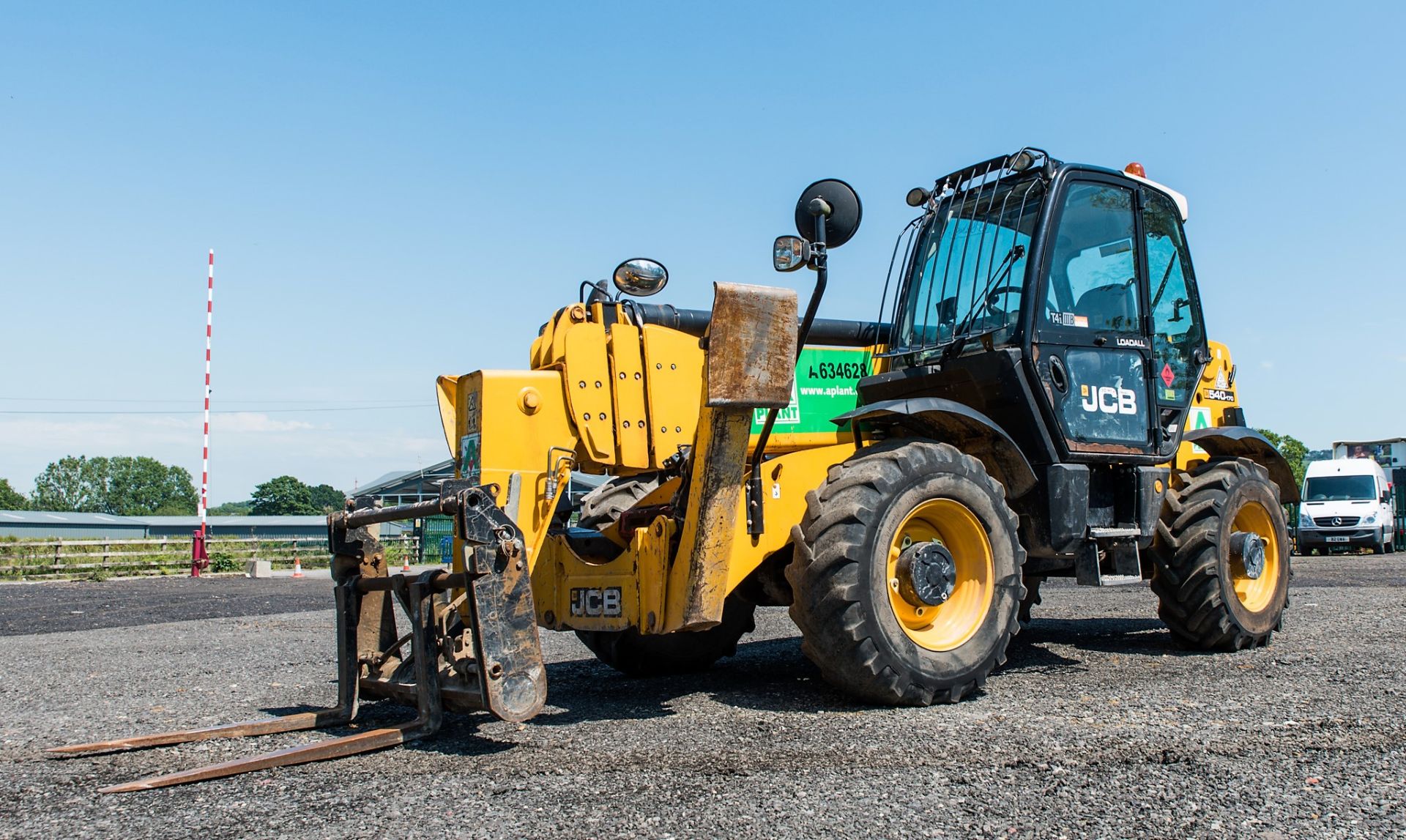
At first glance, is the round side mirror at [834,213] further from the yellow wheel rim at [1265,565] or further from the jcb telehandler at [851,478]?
the yellow wheel rim at [1265,565]

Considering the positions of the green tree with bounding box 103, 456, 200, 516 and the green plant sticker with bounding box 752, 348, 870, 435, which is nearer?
the green plant sticker with bounding box 752, 348, 870, 435

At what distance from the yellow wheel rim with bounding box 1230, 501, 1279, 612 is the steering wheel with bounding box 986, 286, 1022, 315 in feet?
7.70

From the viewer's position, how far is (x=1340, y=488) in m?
27.1

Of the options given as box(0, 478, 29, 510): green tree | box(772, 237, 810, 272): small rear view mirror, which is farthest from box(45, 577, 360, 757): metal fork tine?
box(0, 478, 29, 510): green tree

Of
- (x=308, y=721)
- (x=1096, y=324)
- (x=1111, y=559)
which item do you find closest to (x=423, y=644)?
(x=308, y=721)

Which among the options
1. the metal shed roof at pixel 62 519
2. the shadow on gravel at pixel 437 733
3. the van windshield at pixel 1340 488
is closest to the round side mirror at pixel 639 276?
the shadow on gravel at pixel 437 733

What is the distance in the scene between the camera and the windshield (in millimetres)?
6699

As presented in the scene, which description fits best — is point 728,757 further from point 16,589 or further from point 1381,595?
point 16,589

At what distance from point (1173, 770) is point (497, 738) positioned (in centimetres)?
→ 271

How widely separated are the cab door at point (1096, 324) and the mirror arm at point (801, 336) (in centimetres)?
186

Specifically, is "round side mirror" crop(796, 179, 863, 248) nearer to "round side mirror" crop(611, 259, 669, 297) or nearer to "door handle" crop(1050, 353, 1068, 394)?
"round side mirror" crop(611, 259, 669, 297)

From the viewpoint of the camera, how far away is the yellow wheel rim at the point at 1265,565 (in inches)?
299

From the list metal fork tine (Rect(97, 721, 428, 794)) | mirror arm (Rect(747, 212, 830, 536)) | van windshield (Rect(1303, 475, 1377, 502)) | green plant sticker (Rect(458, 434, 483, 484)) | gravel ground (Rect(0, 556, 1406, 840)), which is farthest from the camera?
van windshield (Rect(1303, 475, 1377, 502))

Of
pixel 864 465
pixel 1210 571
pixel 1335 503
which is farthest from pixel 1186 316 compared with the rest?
pixel 1335 503
